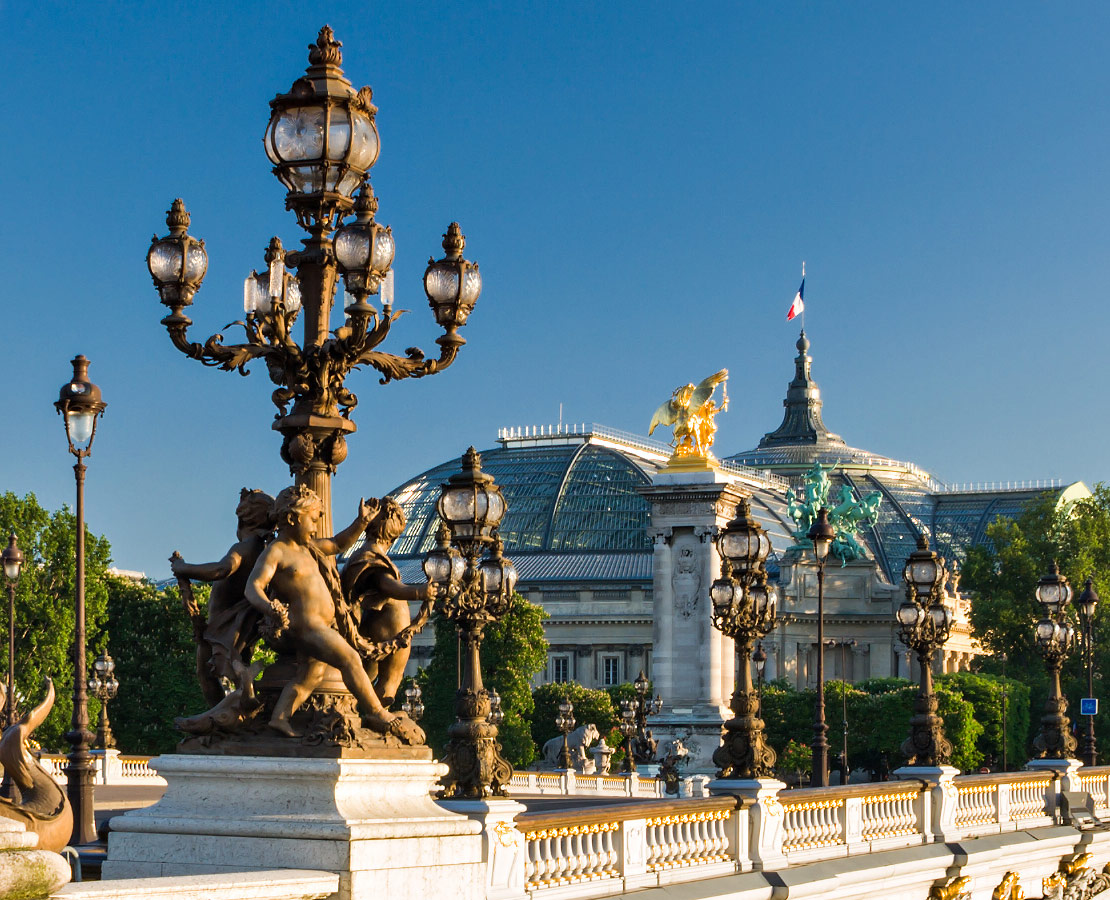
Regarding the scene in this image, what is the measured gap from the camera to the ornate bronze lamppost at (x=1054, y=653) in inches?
1342

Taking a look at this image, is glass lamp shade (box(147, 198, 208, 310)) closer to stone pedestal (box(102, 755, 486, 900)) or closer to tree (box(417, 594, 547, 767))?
stone pedestal (box(102, 755, 486, 900))

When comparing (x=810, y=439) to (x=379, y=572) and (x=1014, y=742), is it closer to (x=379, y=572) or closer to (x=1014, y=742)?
(x=1014, y=742)

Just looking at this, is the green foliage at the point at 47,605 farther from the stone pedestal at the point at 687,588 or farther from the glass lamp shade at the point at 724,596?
the glass lamp shade at the point at 724,596

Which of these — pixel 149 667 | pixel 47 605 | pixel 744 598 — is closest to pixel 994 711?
pixel 149 667

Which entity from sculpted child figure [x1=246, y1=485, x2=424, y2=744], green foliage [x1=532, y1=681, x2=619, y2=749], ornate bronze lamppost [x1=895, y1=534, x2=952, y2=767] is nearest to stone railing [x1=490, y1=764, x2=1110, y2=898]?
ornate bronze lamppost [x1=895, y1=534, x2=952, y2=767]

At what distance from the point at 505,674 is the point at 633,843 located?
231ft

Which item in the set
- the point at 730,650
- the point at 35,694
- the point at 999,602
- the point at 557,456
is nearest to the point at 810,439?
the point at 557,456

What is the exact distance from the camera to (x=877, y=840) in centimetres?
2403

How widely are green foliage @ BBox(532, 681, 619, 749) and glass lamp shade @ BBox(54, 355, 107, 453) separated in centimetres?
7447

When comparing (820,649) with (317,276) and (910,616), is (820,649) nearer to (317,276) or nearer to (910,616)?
(910,616)

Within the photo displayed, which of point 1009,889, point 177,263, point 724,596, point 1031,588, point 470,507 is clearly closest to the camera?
point 177,263

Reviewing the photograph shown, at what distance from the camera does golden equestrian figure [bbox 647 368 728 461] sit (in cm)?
9131

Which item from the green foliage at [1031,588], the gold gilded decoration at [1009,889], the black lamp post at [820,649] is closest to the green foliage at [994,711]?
the green foliage at [1031,588]

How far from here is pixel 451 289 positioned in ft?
53.8
